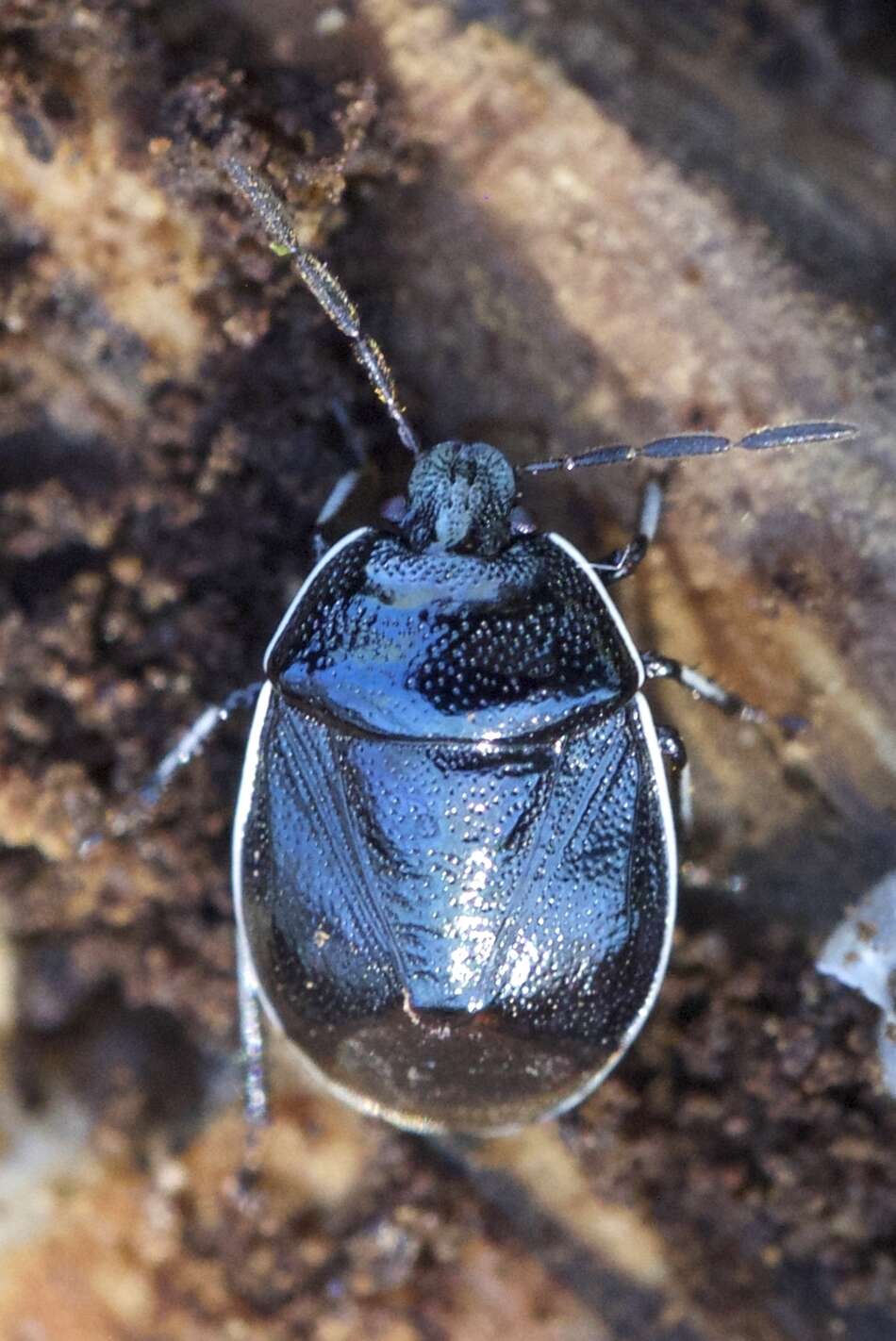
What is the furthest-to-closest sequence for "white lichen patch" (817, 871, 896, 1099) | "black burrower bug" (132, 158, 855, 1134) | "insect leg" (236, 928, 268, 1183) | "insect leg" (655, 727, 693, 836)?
"insect leg" (236, 928, 268, 1183) → "insect leg" (655, 727, 693, 836) → "white lichen patch" (817, 871, 896, 1099) → "black burrower bug" (132, 158, 855, 1134)

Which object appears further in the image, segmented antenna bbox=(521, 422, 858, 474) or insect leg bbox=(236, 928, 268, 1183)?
insect leg bbox=(236, 928, 268, 1183)

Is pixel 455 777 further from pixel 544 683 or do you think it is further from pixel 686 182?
pixel 686 182

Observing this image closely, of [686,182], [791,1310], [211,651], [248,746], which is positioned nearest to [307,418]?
[211,651]

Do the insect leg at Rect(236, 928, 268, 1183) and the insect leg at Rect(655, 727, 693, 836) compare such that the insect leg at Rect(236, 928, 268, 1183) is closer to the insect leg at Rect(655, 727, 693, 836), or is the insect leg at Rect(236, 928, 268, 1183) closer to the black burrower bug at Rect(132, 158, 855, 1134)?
the black burrower bug at Rect(132, 158, 855, 1134)

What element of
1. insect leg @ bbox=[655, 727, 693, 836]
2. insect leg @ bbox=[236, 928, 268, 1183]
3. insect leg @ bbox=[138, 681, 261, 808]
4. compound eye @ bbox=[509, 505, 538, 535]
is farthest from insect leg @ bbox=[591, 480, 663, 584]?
insect leg @ bbox=[236, 928, 268, 1183]

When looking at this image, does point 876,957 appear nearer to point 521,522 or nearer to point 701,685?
point 701,685

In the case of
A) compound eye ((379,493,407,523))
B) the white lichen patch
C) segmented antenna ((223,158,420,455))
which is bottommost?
the white lichen patch

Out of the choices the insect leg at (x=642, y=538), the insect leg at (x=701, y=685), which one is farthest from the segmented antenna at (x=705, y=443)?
the insect leg at (x=701, y=685)

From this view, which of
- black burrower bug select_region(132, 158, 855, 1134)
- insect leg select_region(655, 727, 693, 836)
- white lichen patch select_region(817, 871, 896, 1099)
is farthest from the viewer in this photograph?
insect leg select_region(655, 727, 693, 836)

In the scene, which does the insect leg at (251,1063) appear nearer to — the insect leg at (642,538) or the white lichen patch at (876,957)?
the insect leg at (642,538)

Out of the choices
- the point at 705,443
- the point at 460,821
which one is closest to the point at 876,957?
the point at 460,821
